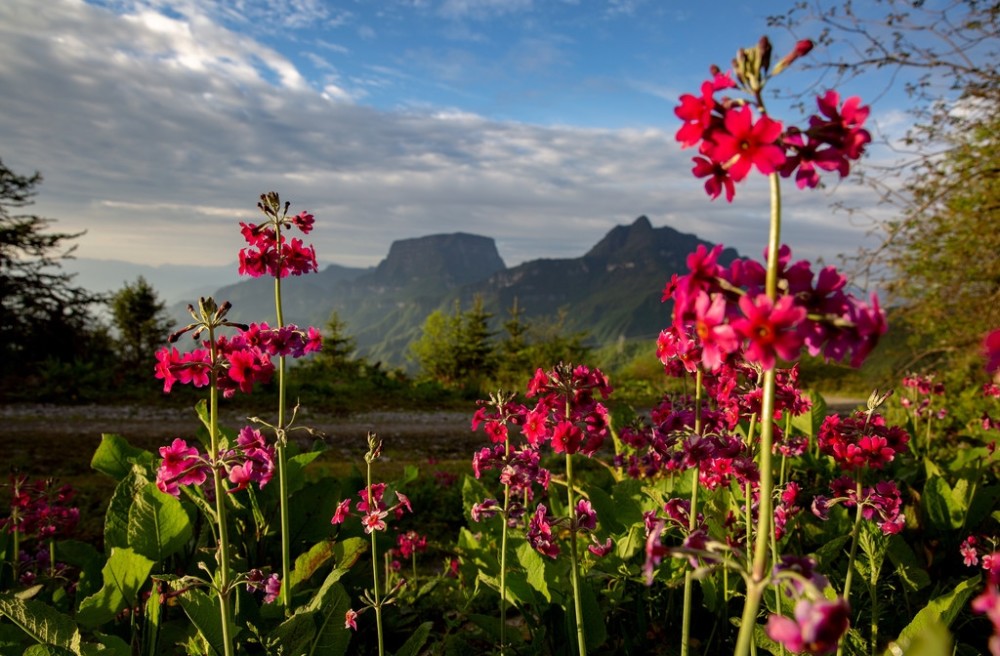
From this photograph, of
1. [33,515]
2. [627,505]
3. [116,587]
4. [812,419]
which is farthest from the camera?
[812,419]

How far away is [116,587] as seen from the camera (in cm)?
286

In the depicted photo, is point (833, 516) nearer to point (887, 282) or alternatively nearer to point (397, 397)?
point (887, 282)

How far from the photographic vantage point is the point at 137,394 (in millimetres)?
15203

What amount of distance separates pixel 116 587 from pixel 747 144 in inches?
127

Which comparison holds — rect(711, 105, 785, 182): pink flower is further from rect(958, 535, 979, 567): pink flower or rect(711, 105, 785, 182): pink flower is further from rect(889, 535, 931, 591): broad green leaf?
rect(958, 535, 979, 567): pink flower

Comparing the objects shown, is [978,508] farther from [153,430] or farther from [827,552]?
[153,430]

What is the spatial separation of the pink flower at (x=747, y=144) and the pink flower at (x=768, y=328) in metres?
0.27

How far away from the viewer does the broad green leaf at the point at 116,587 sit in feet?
9.11

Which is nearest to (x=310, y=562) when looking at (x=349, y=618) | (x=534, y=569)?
(x=349, y=618)

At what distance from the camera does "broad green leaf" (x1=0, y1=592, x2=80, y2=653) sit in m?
2.39

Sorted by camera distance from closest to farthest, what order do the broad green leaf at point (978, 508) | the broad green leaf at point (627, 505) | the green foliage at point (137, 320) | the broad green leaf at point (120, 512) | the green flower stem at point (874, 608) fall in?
1. the green flower stem at point (874, 608)
2. the broad green leaf at point (120, 512)
3. the broad green leaf at point (627, 505)
4. the broad green leaf at point (978, 508)
5. the green foliage at point (137, 320)

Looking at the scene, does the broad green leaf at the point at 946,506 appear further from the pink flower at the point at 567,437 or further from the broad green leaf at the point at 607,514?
the pink flower at the point at 567,437

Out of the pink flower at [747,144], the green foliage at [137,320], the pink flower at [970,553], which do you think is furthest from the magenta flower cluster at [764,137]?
the green foliage at [137,320]

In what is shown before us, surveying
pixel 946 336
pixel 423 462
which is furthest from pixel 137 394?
pixel 946 336
